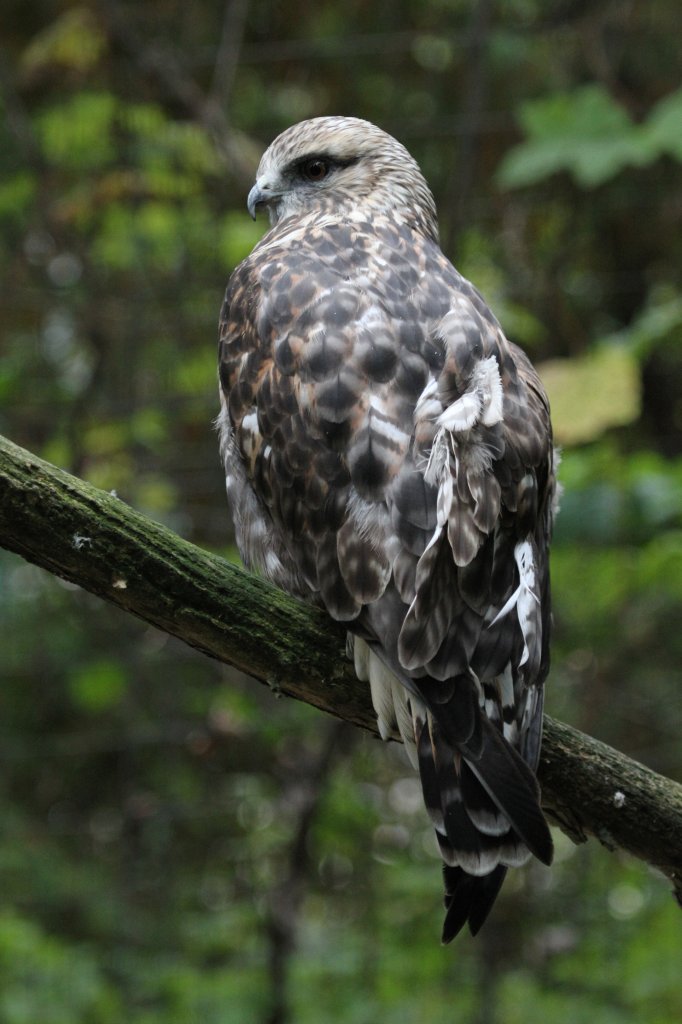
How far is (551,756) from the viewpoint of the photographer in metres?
1.94

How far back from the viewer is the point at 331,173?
266 centimetres

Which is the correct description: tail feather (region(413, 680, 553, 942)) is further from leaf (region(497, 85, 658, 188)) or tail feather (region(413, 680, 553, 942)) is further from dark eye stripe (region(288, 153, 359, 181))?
leaf (region(497, 85, 658, 188))

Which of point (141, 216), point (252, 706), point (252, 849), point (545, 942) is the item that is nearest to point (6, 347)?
point (141, 216)

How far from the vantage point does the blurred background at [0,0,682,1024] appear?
4.44 m

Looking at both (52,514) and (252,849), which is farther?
(252,849)

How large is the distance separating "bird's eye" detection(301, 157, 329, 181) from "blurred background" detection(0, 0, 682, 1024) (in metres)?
1.63

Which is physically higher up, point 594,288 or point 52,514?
point 52,514

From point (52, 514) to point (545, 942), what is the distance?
369 cm

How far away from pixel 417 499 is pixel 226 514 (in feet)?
8.72

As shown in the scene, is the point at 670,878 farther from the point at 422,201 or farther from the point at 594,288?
the point at 594,288

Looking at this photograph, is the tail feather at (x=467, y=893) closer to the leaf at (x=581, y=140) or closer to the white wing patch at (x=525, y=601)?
the white wing patch at (x=525, y=601)

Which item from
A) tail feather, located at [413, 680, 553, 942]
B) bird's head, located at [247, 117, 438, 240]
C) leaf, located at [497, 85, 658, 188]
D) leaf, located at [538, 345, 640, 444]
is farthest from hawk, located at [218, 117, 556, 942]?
leaf, located at [497, 85, 658, 188]

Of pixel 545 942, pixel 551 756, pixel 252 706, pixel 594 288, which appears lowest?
pixel 545 942

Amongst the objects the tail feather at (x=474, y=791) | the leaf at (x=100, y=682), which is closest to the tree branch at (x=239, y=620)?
the tail feather at (x=474, y=791)
